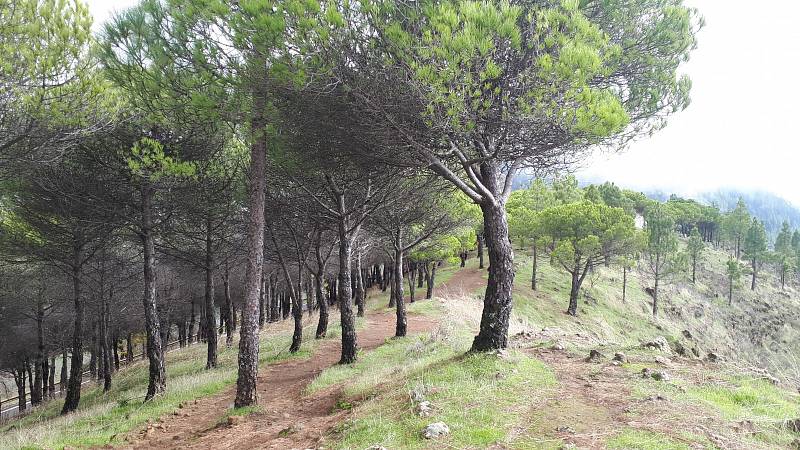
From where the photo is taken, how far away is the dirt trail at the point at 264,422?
22.4ft

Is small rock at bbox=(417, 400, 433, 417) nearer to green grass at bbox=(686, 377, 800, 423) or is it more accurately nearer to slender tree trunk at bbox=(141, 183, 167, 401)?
green grass at bbox=(686, 377, 800, 423)

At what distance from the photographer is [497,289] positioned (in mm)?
9281

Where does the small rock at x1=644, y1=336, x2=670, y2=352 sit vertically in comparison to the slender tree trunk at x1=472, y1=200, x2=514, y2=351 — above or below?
below

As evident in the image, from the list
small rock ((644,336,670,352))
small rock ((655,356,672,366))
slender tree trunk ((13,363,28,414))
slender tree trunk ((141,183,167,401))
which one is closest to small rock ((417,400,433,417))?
small rock ((655,356,672,366))

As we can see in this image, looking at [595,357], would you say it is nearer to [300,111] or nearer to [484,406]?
[484,406]

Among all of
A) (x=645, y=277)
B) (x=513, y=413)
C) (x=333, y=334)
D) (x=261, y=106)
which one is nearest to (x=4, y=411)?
(x=333, y=334)

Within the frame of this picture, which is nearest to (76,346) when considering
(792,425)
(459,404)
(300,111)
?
(300,111)

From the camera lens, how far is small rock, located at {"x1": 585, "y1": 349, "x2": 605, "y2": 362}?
914 cm

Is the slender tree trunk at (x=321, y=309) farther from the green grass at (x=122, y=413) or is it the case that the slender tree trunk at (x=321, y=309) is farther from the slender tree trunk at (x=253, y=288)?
the slender tree trunk at (x=253, y=288)

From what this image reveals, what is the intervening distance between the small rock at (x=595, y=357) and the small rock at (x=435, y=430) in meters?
4.91

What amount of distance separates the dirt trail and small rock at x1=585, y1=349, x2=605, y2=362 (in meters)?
5.14

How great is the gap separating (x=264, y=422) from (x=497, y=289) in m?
5.11

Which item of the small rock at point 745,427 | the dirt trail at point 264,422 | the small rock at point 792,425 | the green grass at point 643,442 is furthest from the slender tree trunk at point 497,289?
the small rock at point 792,425

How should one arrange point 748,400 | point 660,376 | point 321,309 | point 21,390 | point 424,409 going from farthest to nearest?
point 21,390 → point 321,309 → point 660,376 → point 748,400 → point 424,409
